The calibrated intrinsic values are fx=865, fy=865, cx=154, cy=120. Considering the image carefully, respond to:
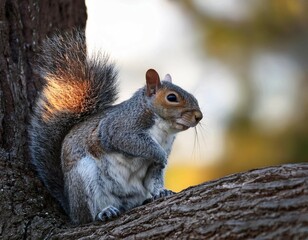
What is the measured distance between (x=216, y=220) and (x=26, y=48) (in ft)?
5.43

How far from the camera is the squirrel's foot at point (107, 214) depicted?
3.48 meters

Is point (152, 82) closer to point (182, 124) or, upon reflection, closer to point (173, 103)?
point (173, 103)

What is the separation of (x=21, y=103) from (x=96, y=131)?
1.41 feet

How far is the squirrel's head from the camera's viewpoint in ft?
12.7

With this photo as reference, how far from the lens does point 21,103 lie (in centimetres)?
402

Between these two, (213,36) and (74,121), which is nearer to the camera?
(74,121)

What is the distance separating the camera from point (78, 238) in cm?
337

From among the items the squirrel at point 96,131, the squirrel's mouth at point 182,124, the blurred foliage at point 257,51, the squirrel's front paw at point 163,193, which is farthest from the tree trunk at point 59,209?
the blurred foliage at point 257,51

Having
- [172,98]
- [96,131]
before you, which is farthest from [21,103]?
[172,98]

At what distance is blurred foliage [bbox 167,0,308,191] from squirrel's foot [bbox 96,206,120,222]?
2989 mm

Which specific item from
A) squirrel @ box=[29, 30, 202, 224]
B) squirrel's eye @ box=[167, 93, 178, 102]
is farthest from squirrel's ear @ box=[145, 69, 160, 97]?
squirrel's eye @ box=[167, 93, 178, 102]

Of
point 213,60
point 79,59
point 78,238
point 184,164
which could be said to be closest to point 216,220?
point 78,238

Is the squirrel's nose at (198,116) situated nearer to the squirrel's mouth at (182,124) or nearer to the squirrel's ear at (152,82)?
the squirrel's mouth at (182,124)

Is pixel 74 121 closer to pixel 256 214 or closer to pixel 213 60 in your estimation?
pixel 256 214
